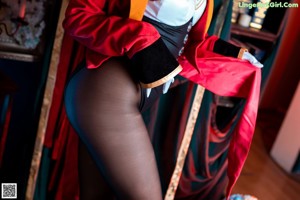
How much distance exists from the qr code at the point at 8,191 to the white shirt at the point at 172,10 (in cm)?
105

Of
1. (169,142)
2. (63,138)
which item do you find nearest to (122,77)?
(63,138)

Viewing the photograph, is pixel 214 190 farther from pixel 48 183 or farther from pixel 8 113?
pixel 8 113

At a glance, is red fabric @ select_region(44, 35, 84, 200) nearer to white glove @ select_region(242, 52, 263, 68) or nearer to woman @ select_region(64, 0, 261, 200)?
woman @ select_region(64, 0, 261, 200)

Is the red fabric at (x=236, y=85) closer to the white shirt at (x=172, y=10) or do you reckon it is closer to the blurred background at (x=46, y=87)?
the white shirt at (x=172, y=10)

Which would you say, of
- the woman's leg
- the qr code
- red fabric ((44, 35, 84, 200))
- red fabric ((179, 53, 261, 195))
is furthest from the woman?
the qr code

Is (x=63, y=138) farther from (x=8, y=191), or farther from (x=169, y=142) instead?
(x=169, y=142)

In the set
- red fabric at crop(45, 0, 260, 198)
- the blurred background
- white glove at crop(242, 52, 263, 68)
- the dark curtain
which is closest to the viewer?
red fabric at crop(45, 0, 260, 198)

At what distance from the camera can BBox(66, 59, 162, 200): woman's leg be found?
92 centimetres

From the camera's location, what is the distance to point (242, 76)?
118 cm

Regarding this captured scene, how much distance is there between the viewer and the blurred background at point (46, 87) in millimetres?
1319

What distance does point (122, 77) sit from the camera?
0.93 meters

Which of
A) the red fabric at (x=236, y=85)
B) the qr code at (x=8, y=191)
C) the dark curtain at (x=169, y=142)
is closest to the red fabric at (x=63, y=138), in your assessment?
the dark curtain at (x=169, y=142)

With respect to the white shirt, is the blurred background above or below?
below

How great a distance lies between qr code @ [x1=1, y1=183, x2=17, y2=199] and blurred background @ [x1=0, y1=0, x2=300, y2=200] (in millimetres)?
27
